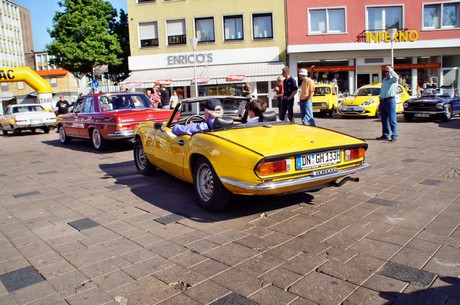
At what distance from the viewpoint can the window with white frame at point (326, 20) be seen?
26500 mm

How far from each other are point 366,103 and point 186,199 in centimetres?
1361

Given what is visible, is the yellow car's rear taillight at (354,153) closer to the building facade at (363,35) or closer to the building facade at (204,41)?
the building facade at (204,41)

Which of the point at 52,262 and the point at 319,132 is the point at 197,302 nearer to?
the point at 52,262

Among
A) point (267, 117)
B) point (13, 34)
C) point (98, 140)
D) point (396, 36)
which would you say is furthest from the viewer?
point (13, 34)

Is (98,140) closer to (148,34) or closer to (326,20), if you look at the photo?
(148,34)

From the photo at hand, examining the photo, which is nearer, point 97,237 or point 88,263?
point 88,263

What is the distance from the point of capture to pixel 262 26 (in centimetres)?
2723

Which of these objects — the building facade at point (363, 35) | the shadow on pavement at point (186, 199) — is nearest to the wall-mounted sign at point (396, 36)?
the building facade at point (363, 35)

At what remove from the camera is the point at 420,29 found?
26.5 m

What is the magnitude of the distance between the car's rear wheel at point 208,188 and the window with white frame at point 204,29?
79.5 ft

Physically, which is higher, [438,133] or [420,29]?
[420,29]

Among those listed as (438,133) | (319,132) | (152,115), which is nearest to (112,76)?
(152,115)

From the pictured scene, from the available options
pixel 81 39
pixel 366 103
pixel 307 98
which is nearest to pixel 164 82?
pixel 81 39

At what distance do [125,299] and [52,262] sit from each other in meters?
1.11
